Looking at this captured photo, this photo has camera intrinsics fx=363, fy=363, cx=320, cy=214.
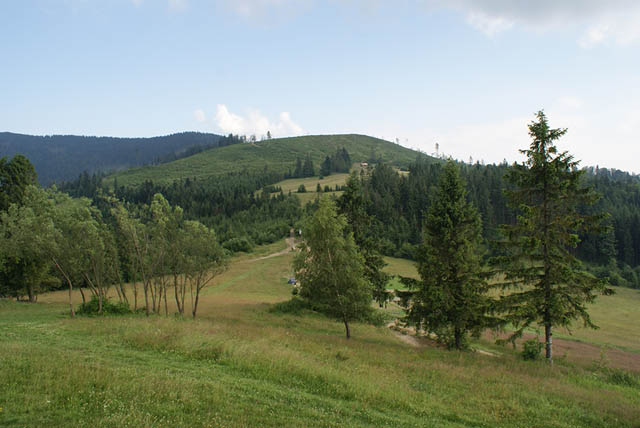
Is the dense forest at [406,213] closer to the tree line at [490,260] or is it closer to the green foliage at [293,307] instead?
the green foliage at [293,307]

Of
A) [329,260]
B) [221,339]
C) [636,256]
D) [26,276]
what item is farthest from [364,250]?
[636,256]

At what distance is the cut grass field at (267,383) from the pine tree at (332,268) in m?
2.68

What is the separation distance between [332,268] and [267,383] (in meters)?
12.9

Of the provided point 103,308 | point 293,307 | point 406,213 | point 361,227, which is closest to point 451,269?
point 361,227

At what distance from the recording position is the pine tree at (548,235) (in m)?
19.7

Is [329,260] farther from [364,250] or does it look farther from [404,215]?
[404,215]

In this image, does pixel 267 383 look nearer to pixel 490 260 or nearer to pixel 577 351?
pixel 490 260

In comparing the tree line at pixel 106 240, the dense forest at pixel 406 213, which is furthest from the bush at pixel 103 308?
the dense forest at pixel 406 213

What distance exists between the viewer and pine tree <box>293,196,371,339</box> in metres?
25.2

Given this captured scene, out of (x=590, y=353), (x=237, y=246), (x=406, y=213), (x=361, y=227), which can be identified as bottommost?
(x=590, y=353)

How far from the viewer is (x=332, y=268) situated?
25078 millimetres

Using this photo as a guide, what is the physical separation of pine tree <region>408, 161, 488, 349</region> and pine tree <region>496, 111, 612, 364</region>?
234 cm

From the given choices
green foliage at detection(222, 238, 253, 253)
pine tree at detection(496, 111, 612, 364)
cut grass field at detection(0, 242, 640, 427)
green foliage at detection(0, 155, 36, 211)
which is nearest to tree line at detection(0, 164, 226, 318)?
cut grass field at detection(0, 242, 640, 427)

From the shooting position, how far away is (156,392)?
33.0 feet
